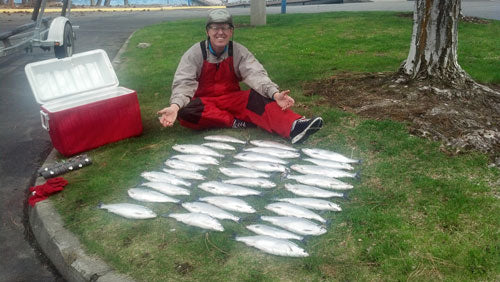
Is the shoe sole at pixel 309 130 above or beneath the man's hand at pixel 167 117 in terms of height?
beneath

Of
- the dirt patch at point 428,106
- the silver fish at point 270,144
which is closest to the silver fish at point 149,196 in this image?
the silver fish at point 270,144

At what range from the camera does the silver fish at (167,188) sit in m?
4.54

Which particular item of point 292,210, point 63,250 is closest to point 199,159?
point 292,210

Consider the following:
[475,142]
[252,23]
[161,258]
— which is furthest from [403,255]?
[252,23]

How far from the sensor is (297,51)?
37.6 ft

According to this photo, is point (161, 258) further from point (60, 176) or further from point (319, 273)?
point (60, 176)

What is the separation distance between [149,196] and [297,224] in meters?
1.60

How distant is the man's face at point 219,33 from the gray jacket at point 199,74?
24 centimetres

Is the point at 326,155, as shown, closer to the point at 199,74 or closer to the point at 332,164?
the point at 332,164

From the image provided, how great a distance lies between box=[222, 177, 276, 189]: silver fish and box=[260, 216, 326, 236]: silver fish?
25.7 inches

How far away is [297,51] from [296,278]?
29.4 ft

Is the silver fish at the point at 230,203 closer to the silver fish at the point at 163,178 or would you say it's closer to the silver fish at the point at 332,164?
the silver fish at the point at 163,178

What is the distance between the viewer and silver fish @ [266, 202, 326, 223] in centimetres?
400

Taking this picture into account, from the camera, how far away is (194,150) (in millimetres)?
5438
